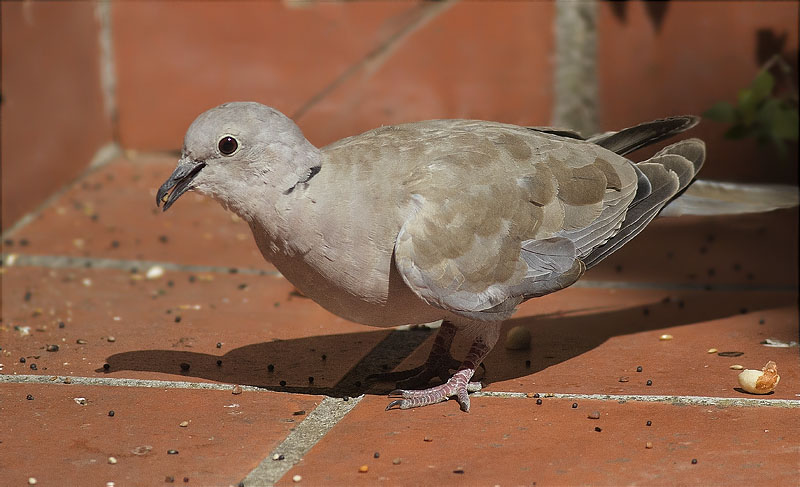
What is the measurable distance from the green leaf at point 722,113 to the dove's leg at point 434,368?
6.84 feet

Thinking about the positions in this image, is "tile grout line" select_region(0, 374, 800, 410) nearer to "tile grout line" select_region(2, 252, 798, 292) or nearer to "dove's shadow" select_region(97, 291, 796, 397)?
"dove's shadow" select_region(97, 291, 796, 397)

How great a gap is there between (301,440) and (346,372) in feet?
2.09

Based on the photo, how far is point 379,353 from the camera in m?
3.68

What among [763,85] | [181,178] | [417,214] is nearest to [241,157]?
[181,178]

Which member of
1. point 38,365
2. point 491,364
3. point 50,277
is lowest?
point 491,364

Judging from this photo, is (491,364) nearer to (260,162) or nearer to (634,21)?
(260,162)

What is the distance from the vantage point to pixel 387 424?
2982mm

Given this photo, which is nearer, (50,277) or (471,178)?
(471,178)

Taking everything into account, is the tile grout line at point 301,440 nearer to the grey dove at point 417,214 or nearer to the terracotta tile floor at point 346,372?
the terracotta tile floor at point 346,372

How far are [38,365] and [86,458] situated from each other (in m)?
0.85

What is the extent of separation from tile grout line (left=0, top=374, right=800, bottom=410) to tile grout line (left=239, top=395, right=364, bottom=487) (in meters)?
0.06

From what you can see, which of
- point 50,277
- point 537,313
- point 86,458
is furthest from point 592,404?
point 50,277

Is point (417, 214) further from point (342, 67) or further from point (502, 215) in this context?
point (342, 67)

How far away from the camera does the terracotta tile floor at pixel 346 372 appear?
2.65 metres
